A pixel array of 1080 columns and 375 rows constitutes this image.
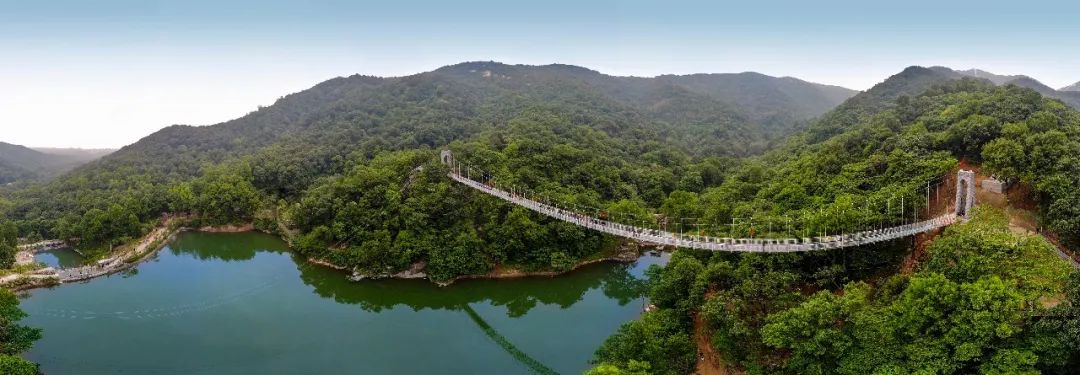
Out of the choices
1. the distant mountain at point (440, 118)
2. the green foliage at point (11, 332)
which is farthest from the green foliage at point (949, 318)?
the distant mountain at point (440, 118)

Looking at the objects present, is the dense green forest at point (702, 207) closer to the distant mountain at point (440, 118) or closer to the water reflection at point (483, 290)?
the distant mountain at point (440, 118)

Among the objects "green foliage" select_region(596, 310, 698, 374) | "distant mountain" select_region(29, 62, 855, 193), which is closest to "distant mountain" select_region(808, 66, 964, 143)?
"distant mountain" select_region(29, 62, 855, 193)

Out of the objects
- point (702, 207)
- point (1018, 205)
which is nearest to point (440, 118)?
point (702, 207)

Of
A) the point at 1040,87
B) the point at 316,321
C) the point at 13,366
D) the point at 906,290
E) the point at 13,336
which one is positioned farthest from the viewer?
the point at 1040,87

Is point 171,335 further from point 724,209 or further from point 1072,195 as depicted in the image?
point 1072,195

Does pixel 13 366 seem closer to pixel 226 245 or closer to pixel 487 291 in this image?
pixel 487 291

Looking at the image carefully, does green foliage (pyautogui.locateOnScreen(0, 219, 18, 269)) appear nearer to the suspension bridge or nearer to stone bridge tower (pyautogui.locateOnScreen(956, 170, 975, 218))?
the suspension bridge
